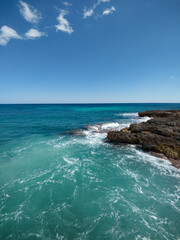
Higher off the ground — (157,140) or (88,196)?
(157,140)

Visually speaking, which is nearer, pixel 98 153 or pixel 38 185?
pixel 38 185

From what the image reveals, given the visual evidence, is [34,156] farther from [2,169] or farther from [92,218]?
[92,218]

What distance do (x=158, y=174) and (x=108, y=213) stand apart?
16.2 ft

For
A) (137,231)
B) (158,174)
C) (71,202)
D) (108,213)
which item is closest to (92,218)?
(108,213)

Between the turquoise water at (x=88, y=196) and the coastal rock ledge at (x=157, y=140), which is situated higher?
the coastal rock ledge at (x=157, y=140)

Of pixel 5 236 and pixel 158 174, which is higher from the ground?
pixel 158 174

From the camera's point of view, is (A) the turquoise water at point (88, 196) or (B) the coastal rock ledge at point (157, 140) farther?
(B) the coastal rock ledge at point (157, 140)

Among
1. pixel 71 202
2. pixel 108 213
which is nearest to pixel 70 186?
pixel 71 202

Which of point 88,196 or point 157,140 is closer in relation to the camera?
point 88,196

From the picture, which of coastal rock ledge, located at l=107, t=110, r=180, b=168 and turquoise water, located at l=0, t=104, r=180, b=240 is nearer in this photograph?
turquoise water, located at l=0, t=104, r=180, b=240

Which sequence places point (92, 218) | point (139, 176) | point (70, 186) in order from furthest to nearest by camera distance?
point (139, 176) → point (70, 186) → point (92, 218)

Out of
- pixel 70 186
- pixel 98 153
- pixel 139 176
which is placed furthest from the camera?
pixel 98 153

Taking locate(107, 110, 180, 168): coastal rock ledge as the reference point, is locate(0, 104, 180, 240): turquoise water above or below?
below

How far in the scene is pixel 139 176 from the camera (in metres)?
8.13
